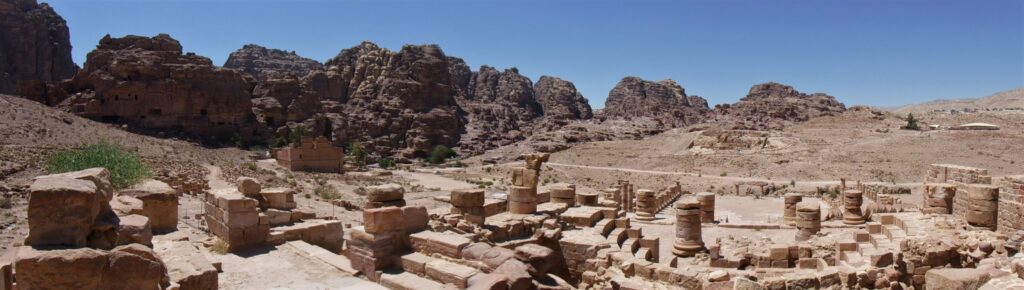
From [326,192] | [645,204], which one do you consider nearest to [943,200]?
[645,204]

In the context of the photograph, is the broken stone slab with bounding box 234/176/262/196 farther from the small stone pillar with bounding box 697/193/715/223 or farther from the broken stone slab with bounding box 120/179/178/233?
the small stone pillar with bounding box 697/193/715/223

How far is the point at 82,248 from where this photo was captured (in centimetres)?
604

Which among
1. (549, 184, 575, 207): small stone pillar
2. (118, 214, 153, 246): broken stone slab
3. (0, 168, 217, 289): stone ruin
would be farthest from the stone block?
(549, 184, 575, 207): small stone pillar

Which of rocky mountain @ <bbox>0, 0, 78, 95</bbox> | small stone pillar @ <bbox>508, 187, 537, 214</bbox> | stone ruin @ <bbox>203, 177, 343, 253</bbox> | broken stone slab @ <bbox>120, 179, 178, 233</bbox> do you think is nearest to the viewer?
stone ruin @ <bbox>203, 177, 343, 253</bbox>

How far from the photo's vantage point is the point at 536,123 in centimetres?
10594

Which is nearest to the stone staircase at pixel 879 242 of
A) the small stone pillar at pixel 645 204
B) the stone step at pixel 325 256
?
the small stone pillar at pixel 645 204

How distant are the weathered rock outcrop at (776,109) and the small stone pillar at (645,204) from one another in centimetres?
6324

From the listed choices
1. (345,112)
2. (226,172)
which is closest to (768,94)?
(345,112)

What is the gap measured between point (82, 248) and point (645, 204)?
710 inches

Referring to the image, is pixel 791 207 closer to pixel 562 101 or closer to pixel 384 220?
pixel 384 220

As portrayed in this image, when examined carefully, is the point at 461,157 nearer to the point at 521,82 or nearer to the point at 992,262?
the point at 521,82

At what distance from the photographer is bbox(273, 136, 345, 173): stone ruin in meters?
45.0

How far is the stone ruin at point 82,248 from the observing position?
5.68 meters

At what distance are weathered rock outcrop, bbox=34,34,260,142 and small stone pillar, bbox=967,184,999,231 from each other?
60.3 meters
